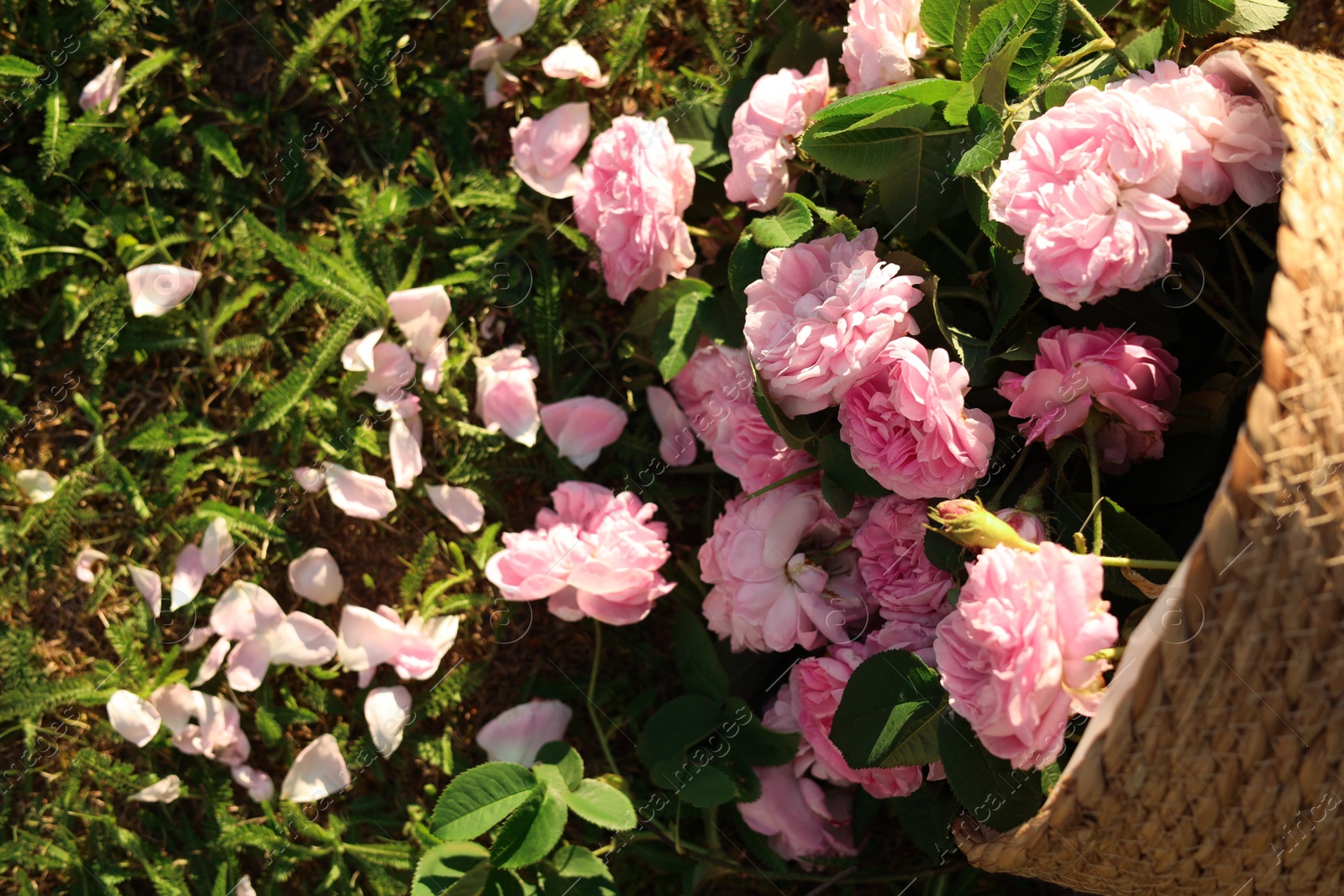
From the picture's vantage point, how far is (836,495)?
0.85 meters

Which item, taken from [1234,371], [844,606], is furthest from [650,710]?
[1234,371]

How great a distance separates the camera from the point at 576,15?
1.18 meters

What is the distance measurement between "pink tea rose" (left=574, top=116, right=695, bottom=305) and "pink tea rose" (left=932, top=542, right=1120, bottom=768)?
459 millimetres

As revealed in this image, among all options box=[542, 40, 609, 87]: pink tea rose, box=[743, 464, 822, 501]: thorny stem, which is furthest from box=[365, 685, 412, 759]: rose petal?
box=[542, 40, 609, 87]: pink tea rose

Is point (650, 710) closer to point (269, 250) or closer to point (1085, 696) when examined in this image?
point (1085, 696)

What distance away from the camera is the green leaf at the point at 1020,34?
747 millimetres

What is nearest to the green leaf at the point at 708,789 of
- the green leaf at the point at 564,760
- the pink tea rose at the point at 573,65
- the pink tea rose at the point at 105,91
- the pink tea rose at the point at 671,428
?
the green leaf at the point at 564,760

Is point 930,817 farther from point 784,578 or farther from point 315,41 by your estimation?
point 315,41

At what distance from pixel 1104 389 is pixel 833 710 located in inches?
14.5

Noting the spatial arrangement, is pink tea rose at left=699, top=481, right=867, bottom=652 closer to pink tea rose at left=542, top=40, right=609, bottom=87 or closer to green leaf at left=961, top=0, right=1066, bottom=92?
green leaf at left=961, top=0, right=1066, bottom=92

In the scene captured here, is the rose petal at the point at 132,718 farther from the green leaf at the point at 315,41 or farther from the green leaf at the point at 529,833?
the green leaf at the point at 315,41

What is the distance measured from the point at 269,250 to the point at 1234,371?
1.01 meters

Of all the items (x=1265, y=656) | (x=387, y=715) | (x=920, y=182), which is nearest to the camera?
(x=1265, y=656)

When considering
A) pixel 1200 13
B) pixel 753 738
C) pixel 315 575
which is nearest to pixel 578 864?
pixel 753 738
